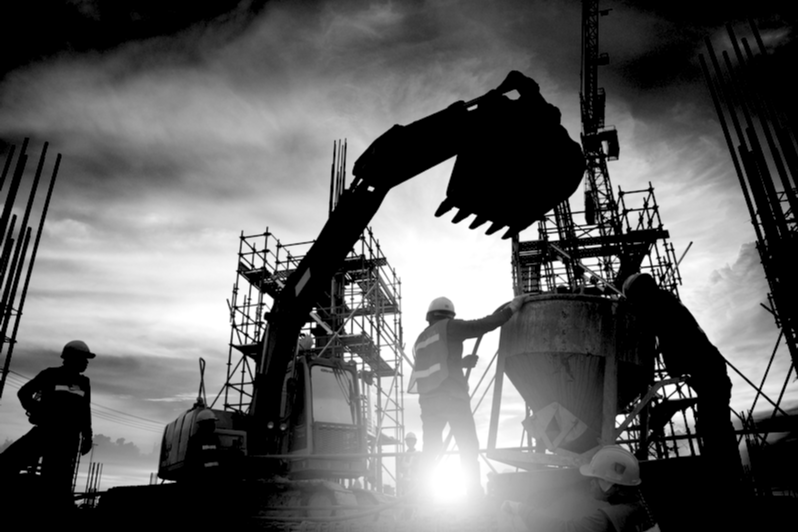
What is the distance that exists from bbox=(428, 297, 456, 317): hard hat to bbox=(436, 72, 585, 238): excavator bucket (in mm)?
1103

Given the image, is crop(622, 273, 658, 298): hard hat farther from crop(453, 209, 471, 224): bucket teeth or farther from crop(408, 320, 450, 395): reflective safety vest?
crop(408, 320, 450, 395): reflective safety vest

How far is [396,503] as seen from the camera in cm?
380

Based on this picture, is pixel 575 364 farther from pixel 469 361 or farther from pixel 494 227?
pixel 494 227

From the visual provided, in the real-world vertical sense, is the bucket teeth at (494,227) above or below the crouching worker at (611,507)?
above

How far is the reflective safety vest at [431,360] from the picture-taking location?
15.5 ft

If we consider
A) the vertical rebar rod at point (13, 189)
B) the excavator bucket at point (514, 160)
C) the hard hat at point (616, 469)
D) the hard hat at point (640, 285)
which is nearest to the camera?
the hard hat at point (616, 469)

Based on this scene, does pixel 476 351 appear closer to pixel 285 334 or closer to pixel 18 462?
pixel 285 334

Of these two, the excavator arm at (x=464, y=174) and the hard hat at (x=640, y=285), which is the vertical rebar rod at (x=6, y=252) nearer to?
the excavator arm at (x=464, y=174)

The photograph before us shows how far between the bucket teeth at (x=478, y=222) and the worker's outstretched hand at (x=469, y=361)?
4.46ft

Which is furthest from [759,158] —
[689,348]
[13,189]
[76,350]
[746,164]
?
[13,189]

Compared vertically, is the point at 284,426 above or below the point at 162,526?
above

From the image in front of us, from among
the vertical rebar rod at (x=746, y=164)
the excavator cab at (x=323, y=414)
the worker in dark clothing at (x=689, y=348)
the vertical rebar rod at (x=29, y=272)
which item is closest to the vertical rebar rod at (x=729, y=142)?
the vertical rebar rod at (x=746, y=164)

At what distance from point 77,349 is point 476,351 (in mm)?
4395

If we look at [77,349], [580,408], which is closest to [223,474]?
[77,349]
